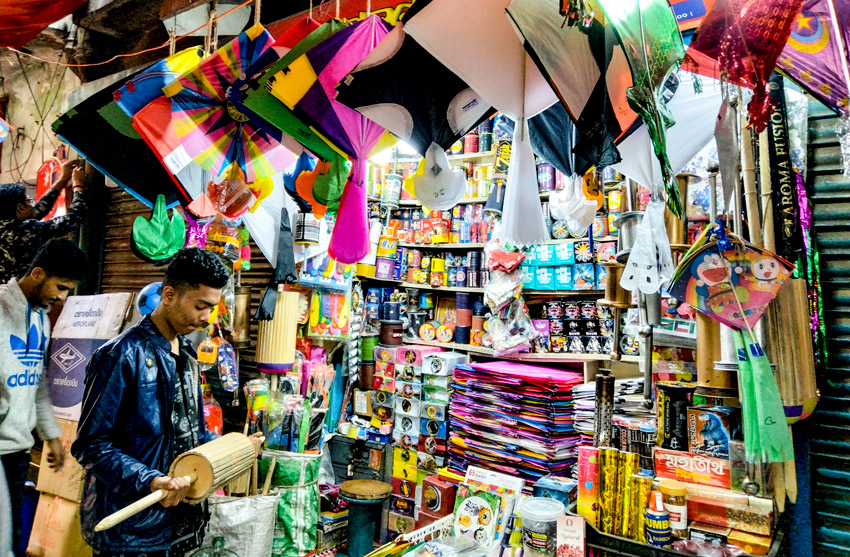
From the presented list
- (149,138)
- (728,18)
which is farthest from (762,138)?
(149,138)

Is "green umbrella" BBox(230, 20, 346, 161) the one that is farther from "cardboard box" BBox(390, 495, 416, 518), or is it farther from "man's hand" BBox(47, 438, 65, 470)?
"cardboard box" BBox(390, 495, 416, 518)

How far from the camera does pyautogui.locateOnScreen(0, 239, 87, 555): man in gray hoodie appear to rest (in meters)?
1.98

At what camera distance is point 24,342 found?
2037 millimetres

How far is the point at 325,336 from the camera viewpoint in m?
3.54

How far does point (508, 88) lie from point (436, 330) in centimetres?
283

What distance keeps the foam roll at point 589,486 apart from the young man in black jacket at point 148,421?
1.16 m

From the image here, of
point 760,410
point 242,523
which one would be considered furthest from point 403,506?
point 760,410

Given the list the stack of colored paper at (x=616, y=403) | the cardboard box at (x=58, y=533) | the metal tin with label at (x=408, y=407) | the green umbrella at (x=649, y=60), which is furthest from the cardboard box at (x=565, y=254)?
the cardboard box at (x=58, y=533)

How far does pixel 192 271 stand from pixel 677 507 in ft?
5.40

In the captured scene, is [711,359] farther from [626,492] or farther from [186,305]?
[186,305]

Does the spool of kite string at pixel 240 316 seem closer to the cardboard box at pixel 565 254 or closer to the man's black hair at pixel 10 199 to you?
the man's black hair at pixel 10 199

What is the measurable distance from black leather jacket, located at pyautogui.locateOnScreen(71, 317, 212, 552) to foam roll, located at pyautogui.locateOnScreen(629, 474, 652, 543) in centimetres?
137

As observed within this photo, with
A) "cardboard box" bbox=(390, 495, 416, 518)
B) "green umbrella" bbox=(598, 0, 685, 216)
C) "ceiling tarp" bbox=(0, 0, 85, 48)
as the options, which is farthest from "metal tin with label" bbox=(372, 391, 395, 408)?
"green umbrella" bbox=(598, 0, 685, 216)

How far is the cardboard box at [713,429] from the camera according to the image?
142 centimetres
